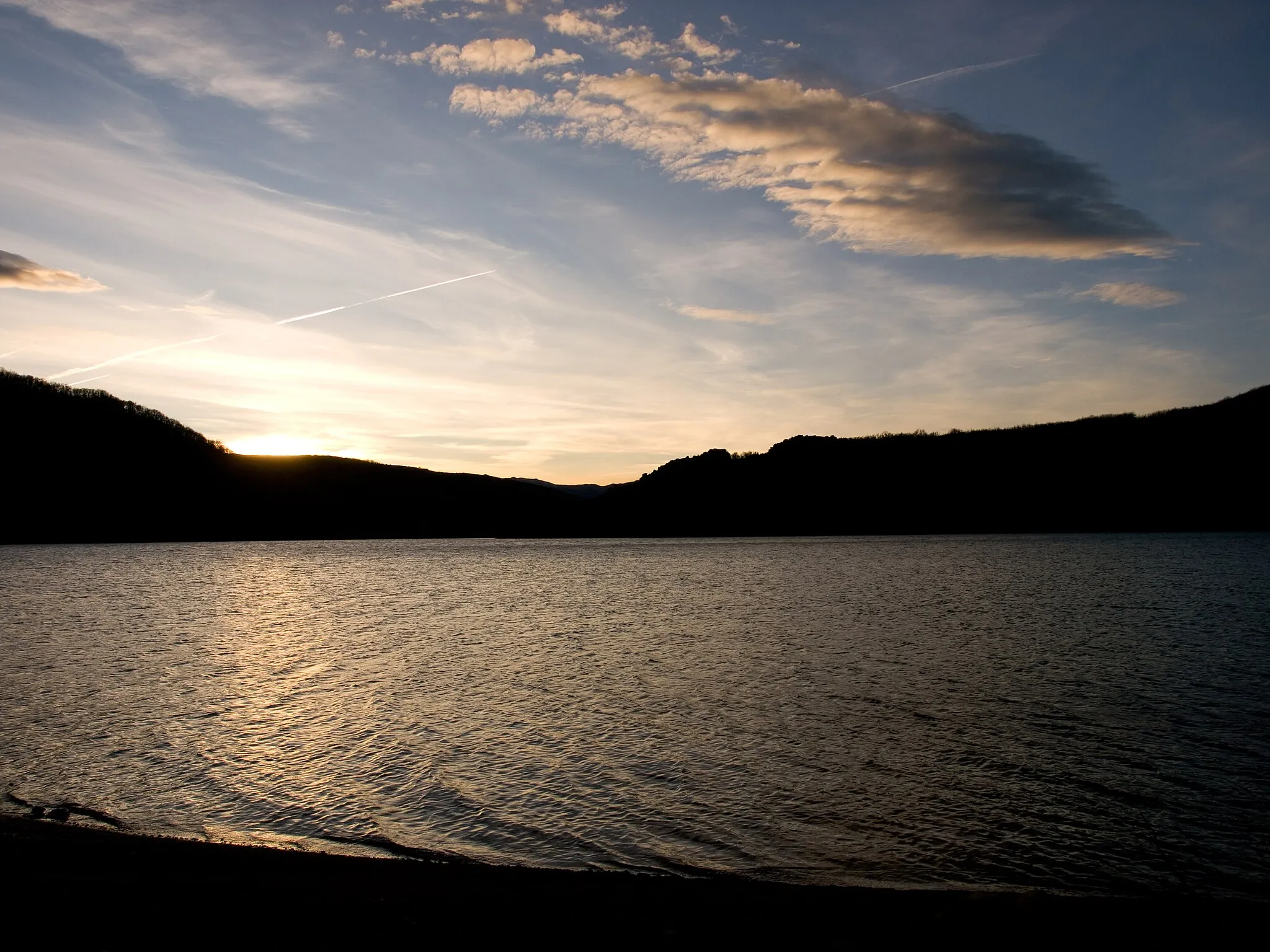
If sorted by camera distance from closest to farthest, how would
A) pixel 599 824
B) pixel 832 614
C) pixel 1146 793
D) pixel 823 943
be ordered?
1. pixel 823 943
2. pixel 599 824
3. pixel 1146 793
4. pixel 832 614

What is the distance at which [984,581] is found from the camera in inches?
3346

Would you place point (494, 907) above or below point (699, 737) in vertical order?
above

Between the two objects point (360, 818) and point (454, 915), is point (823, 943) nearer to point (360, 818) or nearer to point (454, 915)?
point (454, 915)

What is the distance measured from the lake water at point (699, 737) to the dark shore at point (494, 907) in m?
1.47

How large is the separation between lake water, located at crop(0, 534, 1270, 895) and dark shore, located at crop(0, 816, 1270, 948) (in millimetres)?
1473

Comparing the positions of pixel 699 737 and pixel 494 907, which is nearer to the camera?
pixel 494 907

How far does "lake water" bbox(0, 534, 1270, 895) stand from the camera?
1453 centimetres

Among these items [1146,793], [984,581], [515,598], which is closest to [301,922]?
[1146,793]

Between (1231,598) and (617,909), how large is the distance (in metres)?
70.1

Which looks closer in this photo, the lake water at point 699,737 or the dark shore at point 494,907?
the dark shore at point 494,907

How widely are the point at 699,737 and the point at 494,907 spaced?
41.7 ft

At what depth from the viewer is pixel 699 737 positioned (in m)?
22.9

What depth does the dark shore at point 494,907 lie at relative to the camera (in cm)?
982

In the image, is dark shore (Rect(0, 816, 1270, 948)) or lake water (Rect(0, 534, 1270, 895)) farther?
lake water (Rect(0, 534, 1270, 895))
